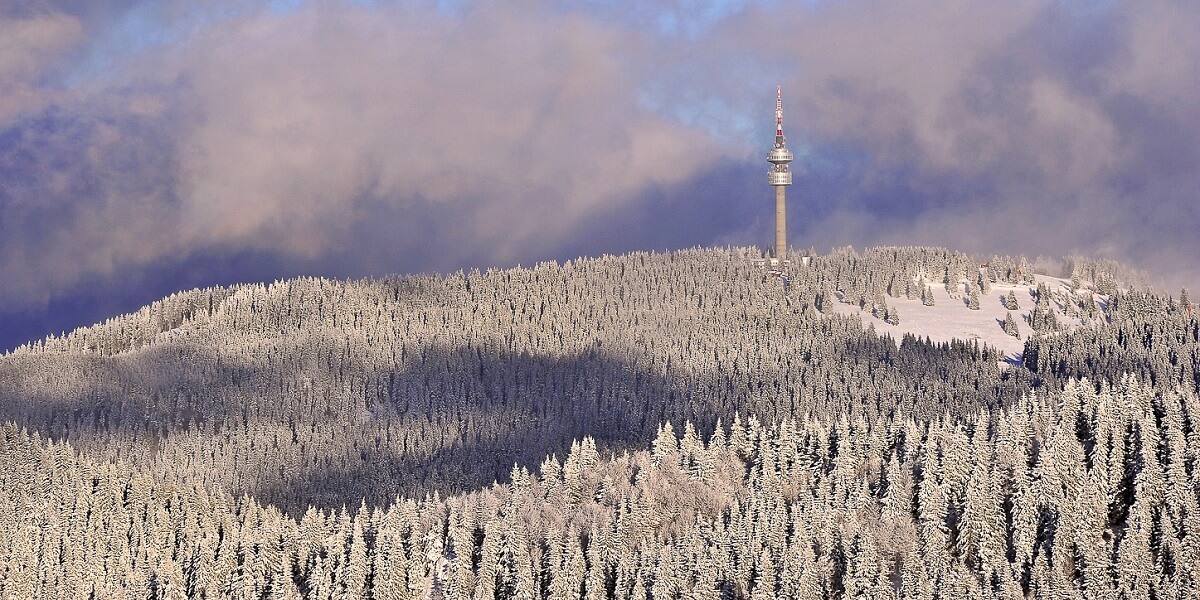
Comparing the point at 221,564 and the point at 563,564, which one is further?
the point at 221,564

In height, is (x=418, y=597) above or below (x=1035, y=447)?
below

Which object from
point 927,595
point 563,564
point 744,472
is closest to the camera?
point 927,595

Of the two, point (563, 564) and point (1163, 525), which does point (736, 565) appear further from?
point (1163, 525)

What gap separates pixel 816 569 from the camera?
163 metres

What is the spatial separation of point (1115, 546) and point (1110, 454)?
1406cm

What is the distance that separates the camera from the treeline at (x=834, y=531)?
161875mm

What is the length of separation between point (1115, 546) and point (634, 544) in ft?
163

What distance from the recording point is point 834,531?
16950cm

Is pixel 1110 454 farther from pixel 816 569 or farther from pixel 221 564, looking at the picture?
pixel 221 564

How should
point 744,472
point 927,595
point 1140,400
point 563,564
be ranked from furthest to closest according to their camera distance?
1. point 744,472
2. point 1140,400
3. point 563,564
4. point 927,595

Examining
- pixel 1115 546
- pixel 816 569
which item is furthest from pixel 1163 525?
pixel 816 569

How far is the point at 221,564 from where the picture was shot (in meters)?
191

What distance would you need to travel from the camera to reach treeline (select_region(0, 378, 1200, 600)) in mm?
161875

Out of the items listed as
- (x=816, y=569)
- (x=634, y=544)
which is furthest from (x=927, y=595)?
(x=634, y=544)
